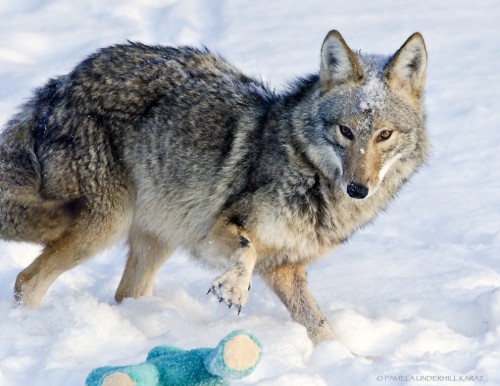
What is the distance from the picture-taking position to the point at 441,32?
12.3m

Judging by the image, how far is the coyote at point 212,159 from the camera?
544 centimetres

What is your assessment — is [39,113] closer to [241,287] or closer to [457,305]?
[241,287]

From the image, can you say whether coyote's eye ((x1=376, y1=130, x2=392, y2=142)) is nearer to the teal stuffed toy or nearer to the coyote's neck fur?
the coyote's neck fur

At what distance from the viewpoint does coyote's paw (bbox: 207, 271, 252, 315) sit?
4777 mm

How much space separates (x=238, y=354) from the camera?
3.30m

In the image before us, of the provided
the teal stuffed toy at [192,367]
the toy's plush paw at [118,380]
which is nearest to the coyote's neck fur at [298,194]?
the teal stuffed toy at [192,367]

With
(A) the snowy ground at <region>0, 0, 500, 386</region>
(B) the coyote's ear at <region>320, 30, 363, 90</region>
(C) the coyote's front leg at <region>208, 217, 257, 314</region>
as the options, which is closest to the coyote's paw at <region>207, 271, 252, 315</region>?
(C) the coyote's front leg at <region>208, 217, 257, 314</region>

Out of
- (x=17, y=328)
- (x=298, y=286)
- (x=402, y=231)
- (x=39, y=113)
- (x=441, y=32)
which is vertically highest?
(x=441, y=32)

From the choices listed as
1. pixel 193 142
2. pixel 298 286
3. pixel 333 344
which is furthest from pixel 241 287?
pixel 193 142

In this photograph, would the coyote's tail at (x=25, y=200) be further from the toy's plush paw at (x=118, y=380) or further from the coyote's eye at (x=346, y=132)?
the toy's plush paw at (x=118, y=380)

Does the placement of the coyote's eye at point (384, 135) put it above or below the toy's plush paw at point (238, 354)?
above

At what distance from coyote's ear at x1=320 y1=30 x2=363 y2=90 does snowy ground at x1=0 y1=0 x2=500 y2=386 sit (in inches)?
55.7

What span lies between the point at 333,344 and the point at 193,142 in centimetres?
189

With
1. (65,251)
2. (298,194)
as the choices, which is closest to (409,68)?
(298,194)
